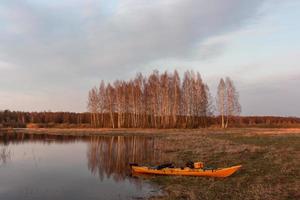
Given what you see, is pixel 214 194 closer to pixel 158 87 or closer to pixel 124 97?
pixel 158 87

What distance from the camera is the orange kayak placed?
18.7 m

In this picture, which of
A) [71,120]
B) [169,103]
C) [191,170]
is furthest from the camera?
[71,120]

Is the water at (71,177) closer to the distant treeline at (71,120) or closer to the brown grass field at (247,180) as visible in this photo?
the brown grass field at (247,180)

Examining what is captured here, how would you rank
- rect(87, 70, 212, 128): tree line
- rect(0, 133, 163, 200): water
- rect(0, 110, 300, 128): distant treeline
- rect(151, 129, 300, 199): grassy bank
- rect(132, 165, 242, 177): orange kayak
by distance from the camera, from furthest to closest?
1. rect(0, 110, 300, 128): distant treeline
2. rect(87, 70, 212, 128): tree line
3. rect(132, 165, 242, 177): orange kayak
4. rect(0, 133, 163, 200): water
5. rect(151, 129, 300, 199): grassy bank

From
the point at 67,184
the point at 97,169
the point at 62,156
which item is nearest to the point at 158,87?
the point at 62,156

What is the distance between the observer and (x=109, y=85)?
313ft

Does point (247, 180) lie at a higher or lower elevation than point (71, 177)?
higher

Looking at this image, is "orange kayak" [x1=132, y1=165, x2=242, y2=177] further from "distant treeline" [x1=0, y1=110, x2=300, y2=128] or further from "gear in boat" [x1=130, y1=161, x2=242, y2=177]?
"distant treeline" [x1=0, y1=110, x2=300, y2=128]

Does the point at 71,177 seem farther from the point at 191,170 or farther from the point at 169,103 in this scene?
the point at 169,103

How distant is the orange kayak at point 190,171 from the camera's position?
18.7 metres

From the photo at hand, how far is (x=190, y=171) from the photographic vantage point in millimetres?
19734

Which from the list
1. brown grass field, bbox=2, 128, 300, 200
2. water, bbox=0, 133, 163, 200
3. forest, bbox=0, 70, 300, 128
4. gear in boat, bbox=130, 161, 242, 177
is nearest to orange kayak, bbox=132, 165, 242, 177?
gear in boat, bbox=130, 161, 242, 177

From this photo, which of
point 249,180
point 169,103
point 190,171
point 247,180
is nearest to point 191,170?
point 190,171

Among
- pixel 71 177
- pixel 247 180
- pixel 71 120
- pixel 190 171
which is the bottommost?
pixel 71 177
